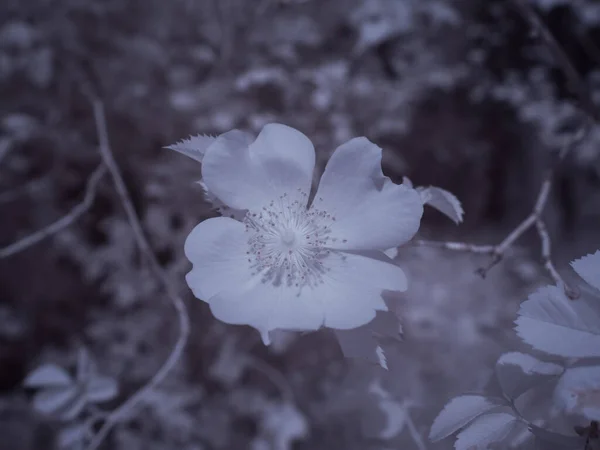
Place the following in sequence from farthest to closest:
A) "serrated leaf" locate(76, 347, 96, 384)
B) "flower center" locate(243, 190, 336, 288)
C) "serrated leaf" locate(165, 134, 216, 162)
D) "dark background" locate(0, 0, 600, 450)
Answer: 1. "dark background" locate(0, 0, 600, 450)
2. "serrated leaf" locate(76, 347, 96, 384)
3. "flower center" locate(243, 190, 336, 288)
4. "serrated leaf" locate(165, 134, 216, 162)

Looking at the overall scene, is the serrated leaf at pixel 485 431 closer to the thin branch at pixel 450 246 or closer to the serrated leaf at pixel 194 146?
the thin branch at pixel 450 246

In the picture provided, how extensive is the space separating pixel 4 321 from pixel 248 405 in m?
1.16

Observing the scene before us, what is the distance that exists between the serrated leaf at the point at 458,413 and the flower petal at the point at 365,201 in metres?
0.30

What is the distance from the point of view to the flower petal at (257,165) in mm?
844

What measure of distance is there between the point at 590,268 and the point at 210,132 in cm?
135

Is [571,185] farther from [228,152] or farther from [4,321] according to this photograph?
[4,321]

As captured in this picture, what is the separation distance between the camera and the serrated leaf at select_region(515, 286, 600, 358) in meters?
0.74

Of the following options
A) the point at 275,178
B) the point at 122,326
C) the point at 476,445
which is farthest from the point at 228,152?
the point at 122,326

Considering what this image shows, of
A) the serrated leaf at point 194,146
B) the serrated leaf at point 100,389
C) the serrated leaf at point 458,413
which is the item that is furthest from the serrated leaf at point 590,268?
the serrated leaf at point 100,389

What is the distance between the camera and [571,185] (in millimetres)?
2838

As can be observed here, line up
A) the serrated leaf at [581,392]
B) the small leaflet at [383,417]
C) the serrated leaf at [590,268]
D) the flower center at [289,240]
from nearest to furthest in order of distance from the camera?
the serrated leaf at [581,392]
the serrated leaf at [590,268]
the flower center at [289,240]
the small leaflet at [383,417]

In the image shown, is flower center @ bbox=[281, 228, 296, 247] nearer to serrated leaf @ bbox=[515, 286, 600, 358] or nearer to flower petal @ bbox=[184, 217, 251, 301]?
flower petal @ bbox=[184, 217, 251, 301]

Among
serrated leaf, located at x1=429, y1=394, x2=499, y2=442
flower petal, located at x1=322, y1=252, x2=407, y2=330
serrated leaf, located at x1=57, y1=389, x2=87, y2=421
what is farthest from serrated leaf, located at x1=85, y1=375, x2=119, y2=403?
serrated leaf, located at x1=429, y1=394, x2=499, y2=442

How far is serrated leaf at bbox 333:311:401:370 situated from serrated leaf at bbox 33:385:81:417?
85 centimetres
